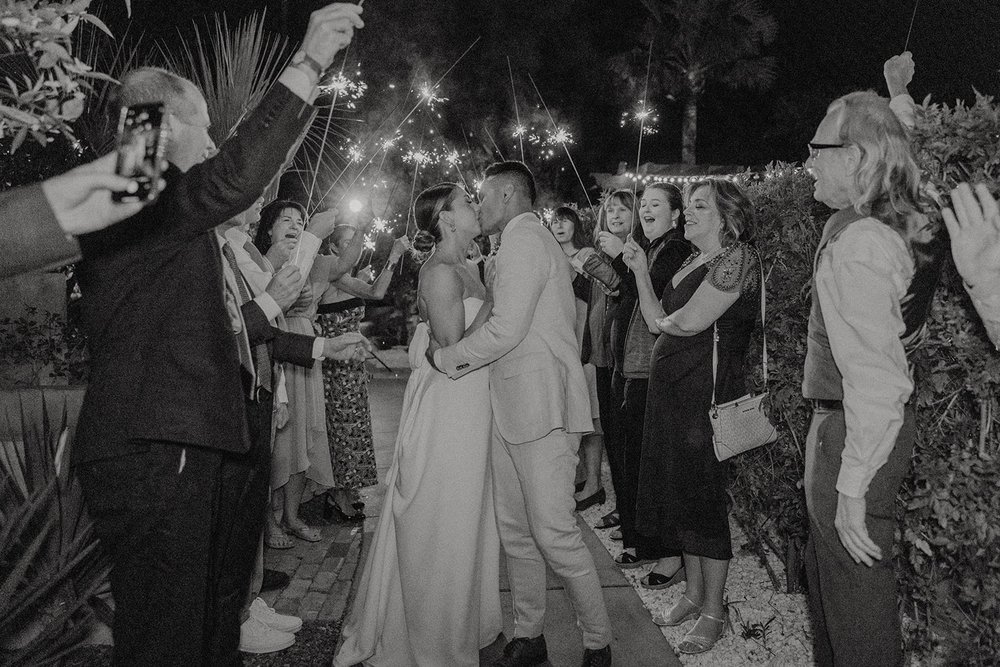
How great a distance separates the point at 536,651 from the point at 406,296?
13.4 meters

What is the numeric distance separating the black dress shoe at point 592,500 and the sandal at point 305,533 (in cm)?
206

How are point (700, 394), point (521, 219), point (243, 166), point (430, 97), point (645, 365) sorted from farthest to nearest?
point (430, 97) → point (645, 365) → point (700, 394) → point (521, 219) → point (243, 166)

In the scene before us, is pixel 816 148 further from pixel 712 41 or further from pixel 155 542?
pixel 712 41

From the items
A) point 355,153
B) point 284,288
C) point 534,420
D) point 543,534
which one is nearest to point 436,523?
point 543,534

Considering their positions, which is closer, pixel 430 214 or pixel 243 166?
pixel 243 166

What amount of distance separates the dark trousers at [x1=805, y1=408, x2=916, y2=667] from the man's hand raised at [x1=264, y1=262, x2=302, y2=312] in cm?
225

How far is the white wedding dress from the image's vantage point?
349 centimetres

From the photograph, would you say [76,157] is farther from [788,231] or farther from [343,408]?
[788,231]

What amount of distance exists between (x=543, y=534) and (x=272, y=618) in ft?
5.33

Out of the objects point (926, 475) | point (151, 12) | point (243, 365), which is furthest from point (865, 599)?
point (151, 12)

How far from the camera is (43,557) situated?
3.55 metres

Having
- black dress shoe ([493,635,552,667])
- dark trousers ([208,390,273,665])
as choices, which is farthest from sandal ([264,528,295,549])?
black dress shoe ([493,635,552,667])

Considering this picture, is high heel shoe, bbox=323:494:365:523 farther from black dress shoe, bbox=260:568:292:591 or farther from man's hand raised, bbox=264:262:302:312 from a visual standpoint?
man's hand raised, bbox=264:262:302:312

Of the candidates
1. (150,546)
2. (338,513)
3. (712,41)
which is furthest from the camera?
(712,41)
